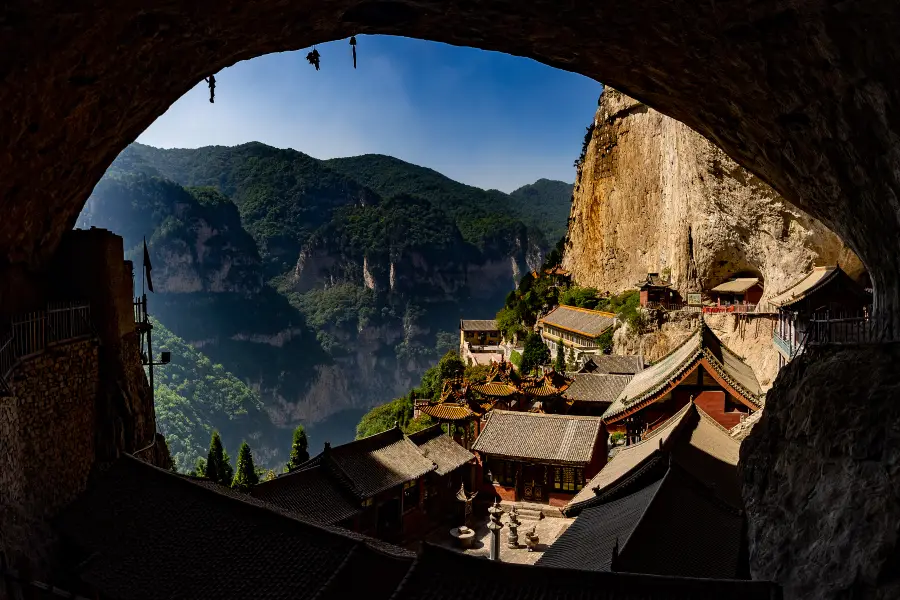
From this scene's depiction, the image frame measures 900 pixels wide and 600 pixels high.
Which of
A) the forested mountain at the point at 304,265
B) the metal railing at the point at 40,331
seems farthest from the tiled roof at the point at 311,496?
the forested mountain at the point at 304,265

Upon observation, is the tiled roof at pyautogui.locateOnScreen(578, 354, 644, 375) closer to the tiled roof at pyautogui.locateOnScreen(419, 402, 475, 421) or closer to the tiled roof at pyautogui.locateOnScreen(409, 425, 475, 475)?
the tiled roof at pyautogui.locateOnScreen(419, 402, 475, 421)

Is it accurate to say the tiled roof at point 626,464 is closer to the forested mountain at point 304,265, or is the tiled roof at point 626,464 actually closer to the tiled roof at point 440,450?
the tiled roof at point 440,450

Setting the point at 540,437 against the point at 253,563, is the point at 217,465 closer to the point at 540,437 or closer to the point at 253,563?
the point at 540,437

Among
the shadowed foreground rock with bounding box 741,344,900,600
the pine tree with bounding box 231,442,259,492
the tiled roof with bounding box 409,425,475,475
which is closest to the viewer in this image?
the shadowed foreground rock with bounding box 741,344,900,600

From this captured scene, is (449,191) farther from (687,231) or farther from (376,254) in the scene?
(687,231)

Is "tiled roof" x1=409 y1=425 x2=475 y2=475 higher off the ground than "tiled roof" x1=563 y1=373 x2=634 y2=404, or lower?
lower

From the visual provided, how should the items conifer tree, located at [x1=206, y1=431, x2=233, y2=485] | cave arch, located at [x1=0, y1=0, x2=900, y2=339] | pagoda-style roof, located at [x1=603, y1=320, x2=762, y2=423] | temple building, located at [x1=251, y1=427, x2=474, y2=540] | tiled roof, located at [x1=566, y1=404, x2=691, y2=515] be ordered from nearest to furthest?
1. cave arch, located at [x1=0, y1=0, x2=900, y2=339]
2. tiled roof, located at [x1=566, y1=404, x2=691, y2=515]
3. temple building, located at [x1=251, y1=427, x2=474, y2=540]
4. pagoda-style roof, located at [x1=603, y1=320, x2=762, y2=423]
5. conifer tree, located at [x1=206, y1=431, x2=233, y2=485]

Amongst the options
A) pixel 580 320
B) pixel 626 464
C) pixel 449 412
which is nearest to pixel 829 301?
pixel 626 464

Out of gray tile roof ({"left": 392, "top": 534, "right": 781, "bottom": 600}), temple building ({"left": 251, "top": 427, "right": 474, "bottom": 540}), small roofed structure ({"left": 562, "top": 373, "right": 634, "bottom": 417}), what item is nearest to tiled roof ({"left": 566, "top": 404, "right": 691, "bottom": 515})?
temple building ({"left": 251, "top": 427, "right": 474, "bottom": 540})
